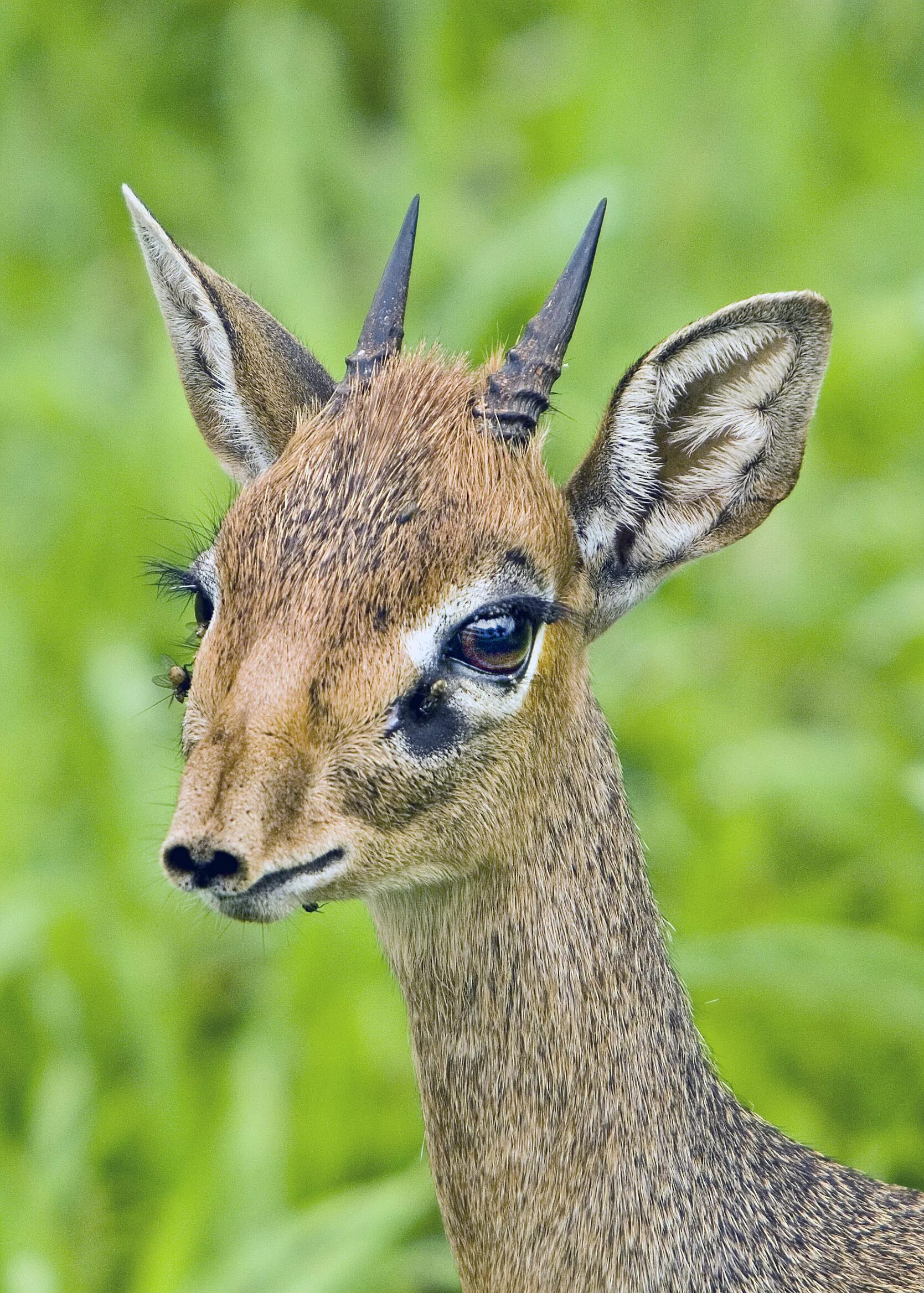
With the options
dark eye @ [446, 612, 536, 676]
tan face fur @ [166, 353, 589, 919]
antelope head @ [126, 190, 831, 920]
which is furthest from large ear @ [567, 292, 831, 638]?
dark eye @ [446, 612, 536, 676]

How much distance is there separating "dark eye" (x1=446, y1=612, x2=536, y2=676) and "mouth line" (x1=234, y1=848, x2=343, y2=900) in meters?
0.36

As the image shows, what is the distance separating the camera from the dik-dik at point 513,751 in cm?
282

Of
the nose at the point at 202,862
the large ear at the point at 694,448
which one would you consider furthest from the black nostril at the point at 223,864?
the large ear at the point at 694,448

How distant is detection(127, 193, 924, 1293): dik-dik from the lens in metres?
2.82

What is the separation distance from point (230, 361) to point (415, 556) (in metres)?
0.74

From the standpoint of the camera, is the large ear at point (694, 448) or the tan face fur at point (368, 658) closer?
the tan face fur at point (368, 658)

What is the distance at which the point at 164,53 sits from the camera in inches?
382

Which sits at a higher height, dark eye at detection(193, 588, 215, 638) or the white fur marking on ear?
the white fur marking on ear

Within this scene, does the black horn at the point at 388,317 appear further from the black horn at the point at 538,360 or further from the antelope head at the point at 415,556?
the black horn at the point at 538,360

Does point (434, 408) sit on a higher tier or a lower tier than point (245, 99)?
lower

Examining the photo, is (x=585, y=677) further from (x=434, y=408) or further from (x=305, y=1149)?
(x=305, y=1149)

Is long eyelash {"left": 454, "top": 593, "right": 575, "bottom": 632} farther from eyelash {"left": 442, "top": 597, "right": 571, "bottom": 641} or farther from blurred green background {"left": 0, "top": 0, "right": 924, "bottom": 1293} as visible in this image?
blurred green background {"left": 0, "top": 0, "right": 924, "bottom": 1293}

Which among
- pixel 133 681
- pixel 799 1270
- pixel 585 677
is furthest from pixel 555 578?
pixel 133 681

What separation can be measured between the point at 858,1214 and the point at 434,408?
5.37ft
